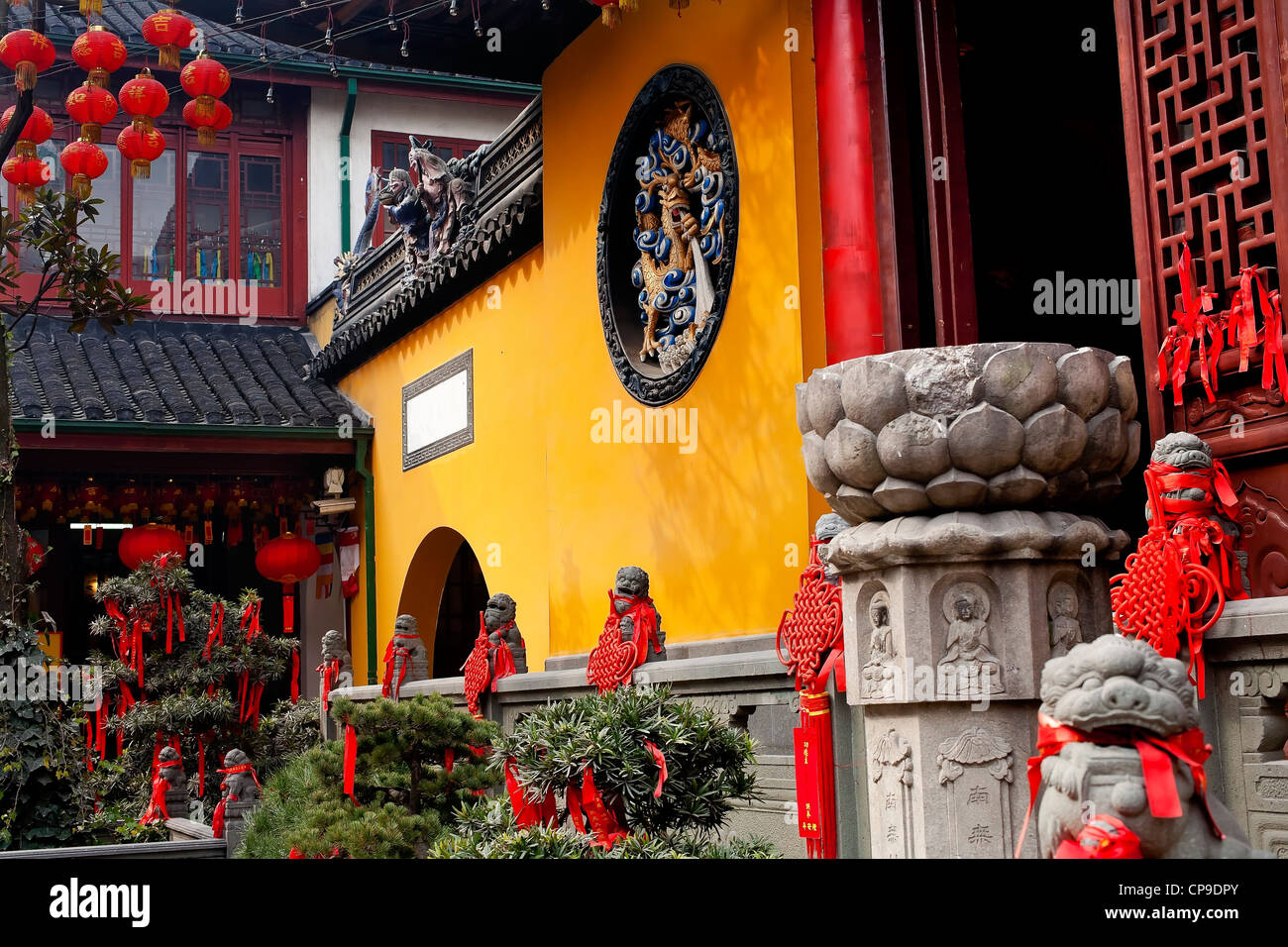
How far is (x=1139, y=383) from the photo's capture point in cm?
717

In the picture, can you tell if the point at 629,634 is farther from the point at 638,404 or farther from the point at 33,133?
the point at 33,133

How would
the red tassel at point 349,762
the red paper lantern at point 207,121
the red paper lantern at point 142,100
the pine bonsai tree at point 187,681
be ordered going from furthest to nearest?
the pine bonsai tree at point 187,681 → the red paper lantern at point 142,100 → the red paper lantern at point 207,121 → the red tassel at point 349,762

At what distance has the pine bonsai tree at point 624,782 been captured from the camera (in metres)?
3.66

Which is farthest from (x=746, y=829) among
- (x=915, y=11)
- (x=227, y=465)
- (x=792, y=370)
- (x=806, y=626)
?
(x=227, y=465)

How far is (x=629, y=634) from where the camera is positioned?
18.2 ft

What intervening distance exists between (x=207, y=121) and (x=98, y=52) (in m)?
0.70

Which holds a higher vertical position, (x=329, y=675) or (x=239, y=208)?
(x=239, y=208)

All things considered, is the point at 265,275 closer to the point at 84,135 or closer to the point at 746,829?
the point at 84,135

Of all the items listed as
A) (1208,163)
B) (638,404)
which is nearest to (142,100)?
(638,404)

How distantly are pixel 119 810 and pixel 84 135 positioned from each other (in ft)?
14.4

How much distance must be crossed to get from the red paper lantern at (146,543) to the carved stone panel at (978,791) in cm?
1042

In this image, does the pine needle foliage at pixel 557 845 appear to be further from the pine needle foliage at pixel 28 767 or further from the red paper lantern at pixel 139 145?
the red paper lantern at pixel 139 145

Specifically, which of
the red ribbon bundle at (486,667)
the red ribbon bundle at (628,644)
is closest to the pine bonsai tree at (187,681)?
the red ribbon bundle at (486,667)

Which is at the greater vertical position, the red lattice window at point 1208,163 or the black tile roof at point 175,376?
the black tile roof at point 175,376
